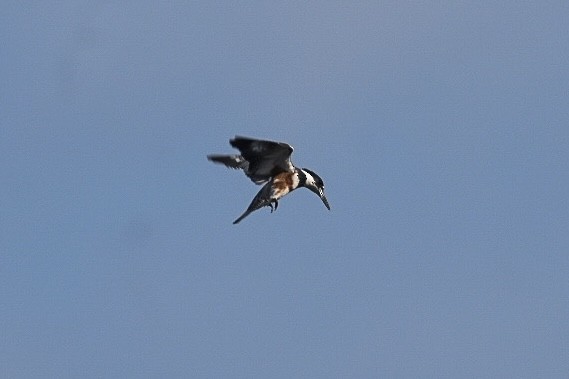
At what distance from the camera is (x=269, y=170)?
48188 millimetres

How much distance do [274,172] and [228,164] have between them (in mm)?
3885

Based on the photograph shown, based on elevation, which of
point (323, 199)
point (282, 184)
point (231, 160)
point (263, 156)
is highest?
point (231, 160)

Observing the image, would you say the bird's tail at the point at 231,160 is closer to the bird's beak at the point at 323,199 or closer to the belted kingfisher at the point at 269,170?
the belted kingfisher at the point at 269,170

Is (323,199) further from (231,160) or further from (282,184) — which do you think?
(282,184)

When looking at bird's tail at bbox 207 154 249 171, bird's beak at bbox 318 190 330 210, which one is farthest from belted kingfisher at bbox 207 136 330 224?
bird's beak at bbox 318 190 330 210

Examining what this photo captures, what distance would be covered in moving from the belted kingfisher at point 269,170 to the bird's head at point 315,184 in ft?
2.10

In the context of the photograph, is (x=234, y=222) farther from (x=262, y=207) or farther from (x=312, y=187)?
→ (x=312, y=187)

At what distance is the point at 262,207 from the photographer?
47250 millimetres

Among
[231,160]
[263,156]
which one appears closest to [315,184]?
[231,160]

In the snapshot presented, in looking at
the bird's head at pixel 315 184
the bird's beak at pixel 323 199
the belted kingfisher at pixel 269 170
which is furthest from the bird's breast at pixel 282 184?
the bird's beak at pixel 323 199

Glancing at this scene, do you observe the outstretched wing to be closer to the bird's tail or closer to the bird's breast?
the bird's breast

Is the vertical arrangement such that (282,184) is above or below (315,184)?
below

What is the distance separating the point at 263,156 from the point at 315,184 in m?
6.38

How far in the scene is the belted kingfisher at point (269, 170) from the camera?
46.0 meters
